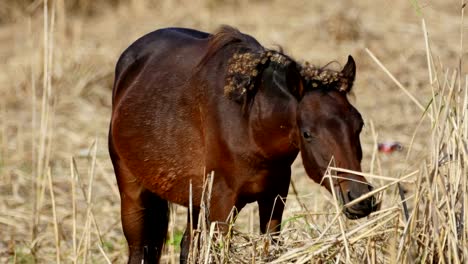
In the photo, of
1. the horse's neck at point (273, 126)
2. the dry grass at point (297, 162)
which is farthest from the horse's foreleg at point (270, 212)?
the horse's neck at point (273, 126)

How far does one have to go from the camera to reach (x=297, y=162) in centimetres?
980

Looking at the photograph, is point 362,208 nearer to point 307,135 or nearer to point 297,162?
point 307,135

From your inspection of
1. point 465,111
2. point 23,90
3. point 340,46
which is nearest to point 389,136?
point 340,46

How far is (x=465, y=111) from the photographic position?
5383 mm

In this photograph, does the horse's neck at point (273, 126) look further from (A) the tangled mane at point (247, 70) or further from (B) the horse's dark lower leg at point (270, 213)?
(B) the horse's dark lower leg at point (270, 213)

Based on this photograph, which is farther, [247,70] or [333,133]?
[247,70]

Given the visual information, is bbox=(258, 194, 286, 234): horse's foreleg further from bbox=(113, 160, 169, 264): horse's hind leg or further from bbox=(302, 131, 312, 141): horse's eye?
bbox=(113, 160, 169, 264): horse's hind leg

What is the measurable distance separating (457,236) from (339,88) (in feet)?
2.84

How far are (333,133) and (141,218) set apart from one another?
1.97 m

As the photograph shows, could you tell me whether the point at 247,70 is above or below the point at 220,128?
above

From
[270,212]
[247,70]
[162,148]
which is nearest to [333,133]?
[247,70]

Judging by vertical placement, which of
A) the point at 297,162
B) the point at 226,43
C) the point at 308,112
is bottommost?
the point at 297,162

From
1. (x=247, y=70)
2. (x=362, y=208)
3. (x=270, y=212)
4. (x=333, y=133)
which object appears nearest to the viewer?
(x=362, y=208)

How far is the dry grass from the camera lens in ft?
16.6
